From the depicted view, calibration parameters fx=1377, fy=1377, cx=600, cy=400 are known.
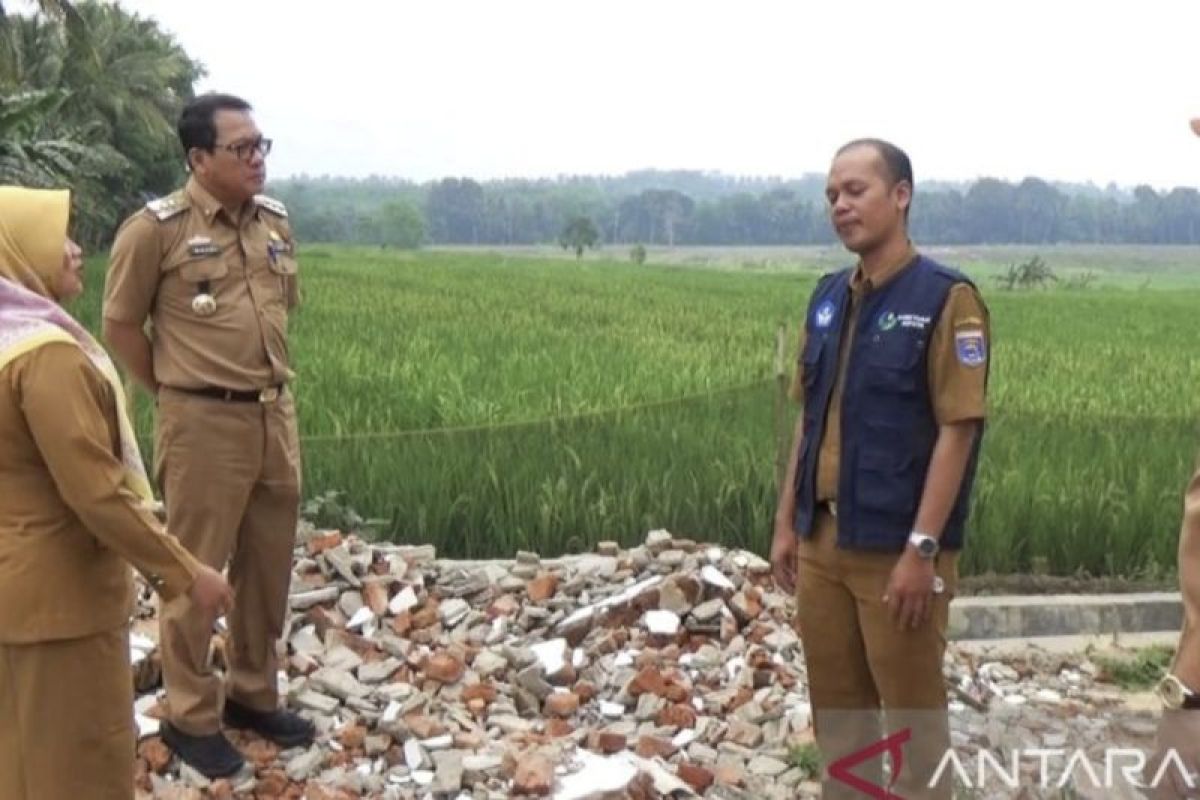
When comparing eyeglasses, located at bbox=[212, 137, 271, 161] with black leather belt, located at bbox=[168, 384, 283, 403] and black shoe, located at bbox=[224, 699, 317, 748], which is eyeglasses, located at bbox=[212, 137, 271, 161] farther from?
black shoe, located at bbox=[224, 699, 317, 748]

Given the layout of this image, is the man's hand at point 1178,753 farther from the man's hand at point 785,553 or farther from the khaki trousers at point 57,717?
the khaki trousers at point 57,717

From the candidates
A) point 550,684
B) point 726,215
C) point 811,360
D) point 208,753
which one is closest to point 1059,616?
point 550,684

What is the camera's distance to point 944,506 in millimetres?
2898

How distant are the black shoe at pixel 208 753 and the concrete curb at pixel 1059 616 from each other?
2812 mm

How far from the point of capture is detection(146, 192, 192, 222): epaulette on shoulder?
11.9 ft

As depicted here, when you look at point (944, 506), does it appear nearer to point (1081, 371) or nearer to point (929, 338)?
point (929, 338)

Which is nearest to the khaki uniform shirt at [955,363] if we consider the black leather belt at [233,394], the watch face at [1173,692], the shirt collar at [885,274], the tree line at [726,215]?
the shirt collar at [885,274]

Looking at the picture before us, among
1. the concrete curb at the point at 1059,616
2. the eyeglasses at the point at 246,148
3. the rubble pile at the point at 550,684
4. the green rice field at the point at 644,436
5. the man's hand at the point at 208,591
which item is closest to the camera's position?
the man's hand at the point at 208,591

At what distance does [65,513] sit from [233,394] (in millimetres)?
1126

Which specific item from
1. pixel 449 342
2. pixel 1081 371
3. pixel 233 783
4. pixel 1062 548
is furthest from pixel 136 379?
pixel 1081 371

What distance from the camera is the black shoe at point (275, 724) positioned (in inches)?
153

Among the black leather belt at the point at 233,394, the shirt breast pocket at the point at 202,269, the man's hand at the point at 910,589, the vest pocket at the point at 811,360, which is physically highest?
the shirt breast pocket at the point at 202,269

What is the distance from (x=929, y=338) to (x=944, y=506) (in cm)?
35

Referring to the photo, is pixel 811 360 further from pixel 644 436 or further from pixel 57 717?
pixel 644 436
